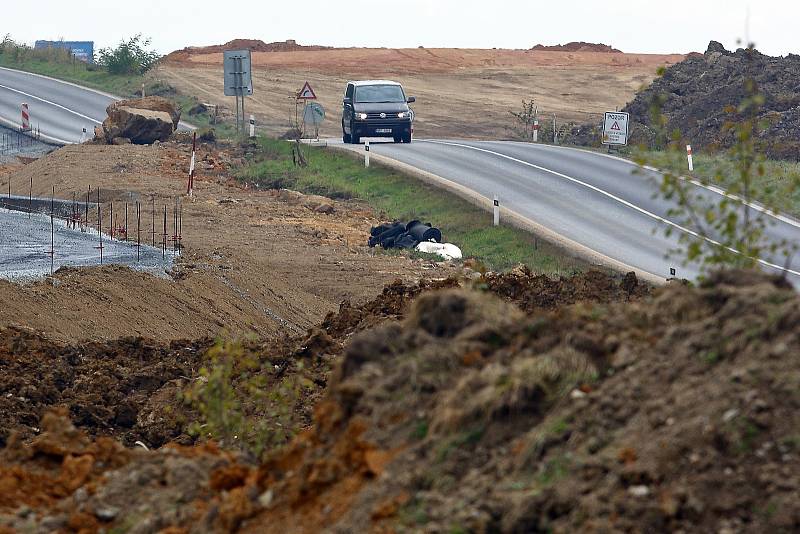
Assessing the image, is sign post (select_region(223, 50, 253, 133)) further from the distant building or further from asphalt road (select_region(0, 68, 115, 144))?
the distant building

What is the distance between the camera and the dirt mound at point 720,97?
3950 cm

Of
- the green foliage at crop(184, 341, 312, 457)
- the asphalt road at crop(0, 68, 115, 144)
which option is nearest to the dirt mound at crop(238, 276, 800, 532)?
the green foliage at crop(184, 341, 312, 457)

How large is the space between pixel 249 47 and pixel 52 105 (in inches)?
1039

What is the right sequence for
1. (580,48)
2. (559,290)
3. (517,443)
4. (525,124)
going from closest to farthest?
(517,443) → (559,290) → (525,124) → (580,48)

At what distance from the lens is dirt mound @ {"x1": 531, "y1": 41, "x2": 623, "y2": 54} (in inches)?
3206

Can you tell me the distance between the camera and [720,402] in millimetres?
6008

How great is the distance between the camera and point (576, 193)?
31.3m

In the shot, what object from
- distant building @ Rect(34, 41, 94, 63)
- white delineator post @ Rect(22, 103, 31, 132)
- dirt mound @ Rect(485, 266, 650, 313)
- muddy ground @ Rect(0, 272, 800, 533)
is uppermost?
muddy ground @ Rect(0, 272, 800, 533)

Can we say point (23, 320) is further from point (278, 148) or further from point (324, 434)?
point (278, 148)

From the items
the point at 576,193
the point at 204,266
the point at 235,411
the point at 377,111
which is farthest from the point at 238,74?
the point at 235,411

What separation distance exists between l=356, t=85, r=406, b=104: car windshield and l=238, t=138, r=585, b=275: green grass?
9.10 ft

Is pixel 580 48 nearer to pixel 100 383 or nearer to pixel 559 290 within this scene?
pixel 559 290

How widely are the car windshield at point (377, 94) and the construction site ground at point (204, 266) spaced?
5.30 meters

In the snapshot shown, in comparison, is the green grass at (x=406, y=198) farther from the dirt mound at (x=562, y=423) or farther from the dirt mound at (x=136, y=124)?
the dirt mound at (x=562, y=423)
